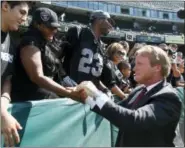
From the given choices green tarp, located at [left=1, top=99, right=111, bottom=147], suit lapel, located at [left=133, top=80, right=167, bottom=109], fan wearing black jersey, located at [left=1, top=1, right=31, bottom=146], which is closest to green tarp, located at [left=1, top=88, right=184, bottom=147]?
green tarp, located at [left=1, top=99, right=111, bottom=147]

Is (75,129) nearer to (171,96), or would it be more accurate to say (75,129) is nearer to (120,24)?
(171,96)

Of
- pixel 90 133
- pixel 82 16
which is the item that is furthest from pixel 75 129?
pixel 82 16

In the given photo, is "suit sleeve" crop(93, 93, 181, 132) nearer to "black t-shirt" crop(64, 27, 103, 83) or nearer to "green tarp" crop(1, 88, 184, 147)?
"green tarp" crop(1, 88, 184, 147)

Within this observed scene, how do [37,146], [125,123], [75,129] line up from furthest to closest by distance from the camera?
[75,129], [37,146], [125,123]

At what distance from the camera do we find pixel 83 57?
3.87 metres

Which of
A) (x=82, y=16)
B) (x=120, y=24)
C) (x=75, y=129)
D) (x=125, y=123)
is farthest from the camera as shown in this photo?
(x=120, y=24)

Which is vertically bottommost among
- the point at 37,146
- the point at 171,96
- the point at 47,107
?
the point at 37,146

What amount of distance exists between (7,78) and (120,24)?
→ 35915mm

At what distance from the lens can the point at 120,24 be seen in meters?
37.9

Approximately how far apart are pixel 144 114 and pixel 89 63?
1748mm

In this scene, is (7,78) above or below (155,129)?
above

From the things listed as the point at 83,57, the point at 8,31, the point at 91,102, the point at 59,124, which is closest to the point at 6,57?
the point at 8,31

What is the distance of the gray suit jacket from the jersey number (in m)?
1.44

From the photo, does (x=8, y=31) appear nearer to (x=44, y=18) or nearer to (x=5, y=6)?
(x=5, y=6)
